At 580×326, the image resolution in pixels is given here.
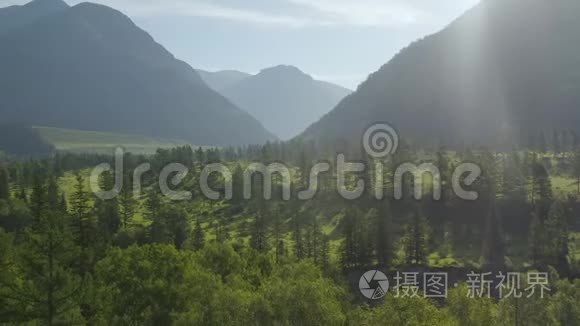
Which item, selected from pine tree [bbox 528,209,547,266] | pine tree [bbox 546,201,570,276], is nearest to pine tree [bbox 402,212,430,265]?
pine tree [bbox 528,209,547,266]

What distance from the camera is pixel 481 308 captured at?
2304 inches

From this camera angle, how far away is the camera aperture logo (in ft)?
386

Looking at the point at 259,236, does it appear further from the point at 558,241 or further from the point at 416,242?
the point at 558,241

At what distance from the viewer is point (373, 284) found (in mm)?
124562

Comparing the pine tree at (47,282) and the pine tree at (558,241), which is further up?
the pine tree at (47,282)

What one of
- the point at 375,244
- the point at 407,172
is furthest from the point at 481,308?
the point at 407,172

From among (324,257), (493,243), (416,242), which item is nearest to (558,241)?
(493,243)

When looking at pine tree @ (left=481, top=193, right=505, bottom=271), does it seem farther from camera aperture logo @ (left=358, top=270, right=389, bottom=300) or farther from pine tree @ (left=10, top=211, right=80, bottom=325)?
pine tree @ (left=10, top=211, right=80, bottom=325)

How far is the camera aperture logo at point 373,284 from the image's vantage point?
117625 mm

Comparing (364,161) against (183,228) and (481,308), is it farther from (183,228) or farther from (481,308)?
(481,308)

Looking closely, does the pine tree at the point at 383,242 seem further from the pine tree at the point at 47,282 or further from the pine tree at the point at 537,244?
the pine tree at the point at 47,282

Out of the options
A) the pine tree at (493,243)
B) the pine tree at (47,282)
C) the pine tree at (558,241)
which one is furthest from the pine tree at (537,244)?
the pine tree at (47,282)

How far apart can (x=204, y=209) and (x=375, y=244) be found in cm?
7484

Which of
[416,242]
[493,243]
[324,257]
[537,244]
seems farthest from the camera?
[493,243]
